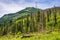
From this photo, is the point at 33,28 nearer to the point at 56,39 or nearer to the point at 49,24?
the point at 49,24

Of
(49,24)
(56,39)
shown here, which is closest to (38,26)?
(49,24)

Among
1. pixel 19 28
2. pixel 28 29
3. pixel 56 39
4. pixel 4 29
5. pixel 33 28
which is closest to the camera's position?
pixel 56 39

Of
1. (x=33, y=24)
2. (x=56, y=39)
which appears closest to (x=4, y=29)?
(x=33, y=24)

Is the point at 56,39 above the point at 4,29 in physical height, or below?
above

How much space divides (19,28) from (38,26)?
2952cm

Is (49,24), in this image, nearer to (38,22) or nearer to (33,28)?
(38,22)

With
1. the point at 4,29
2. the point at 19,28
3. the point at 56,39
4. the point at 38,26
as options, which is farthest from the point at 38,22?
the point at 56,39

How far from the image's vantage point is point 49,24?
169875 mm

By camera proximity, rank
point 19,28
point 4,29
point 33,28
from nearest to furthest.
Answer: point 33,28, point 19,28, point 4,29

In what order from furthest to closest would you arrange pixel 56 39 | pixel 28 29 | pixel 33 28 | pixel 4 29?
pixel 4 29
pixel 28 29
pixel 33 28
pixel 56 39

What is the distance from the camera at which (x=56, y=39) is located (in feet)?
73.5

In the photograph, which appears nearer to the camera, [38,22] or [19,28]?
[38,22]

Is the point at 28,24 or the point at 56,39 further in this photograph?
the point at 28,24

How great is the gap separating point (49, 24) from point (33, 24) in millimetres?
20258
